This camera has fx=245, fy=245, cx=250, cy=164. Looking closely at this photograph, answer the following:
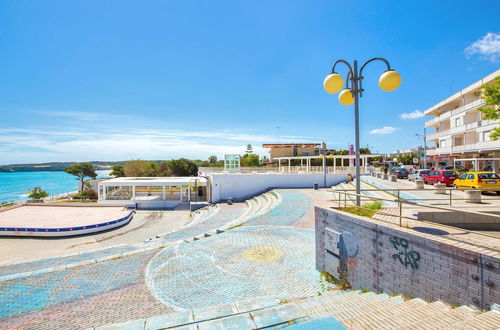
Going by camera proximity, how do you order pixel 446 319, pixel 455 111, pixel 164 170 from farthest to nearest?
1. pixel 164 170
2. pixel 455 111
3. pixel 446 319

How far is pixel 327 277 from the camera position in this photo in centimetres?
702

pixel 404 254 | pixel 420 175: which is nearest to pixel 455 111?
pixel 420 175

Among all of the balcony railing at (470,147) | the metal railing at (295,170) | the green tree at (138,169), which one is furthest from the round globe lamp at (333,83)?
the green tree at (138,169)

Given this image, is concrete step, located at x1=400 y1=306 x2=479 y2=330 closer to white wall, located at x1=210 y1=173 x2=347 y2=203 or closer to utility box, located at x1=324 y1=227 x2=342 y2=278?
utility box, located at x1=324 y1=227 x2=342 y2=278

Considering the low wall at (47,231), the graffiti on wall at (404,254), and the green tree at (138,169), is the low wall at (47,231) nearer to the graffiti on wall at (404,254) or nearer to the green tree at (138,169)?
the graffiti on wall at (404,254)

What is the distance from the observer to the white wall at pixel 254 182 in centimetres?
2794

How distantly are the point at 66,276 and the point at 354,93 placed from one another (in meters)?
10.5

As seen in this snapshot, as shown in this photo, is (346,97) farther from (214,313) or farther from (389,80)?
(214,313)

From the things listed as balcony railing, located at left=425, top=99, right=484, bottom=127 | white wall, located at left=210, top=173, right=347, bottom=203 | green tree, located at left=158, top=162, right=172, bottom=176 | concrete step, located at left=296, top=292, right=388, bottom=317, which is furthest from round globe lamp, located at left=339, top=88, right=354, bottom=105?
green tree, located at left=158, top=162, right=172, bottom=176

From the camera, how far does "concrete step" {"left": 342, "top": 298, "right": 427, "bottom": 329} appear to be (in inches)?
146

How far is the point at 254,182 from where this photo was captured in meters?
28.5

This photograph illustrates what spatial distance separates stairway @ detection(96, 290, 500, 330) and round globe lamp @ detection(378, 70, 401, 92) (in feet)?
15.9

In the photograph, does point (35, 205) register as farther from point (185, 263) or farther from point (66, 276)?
point (185, 263)

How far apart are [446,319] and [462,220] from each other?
447 cm
